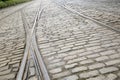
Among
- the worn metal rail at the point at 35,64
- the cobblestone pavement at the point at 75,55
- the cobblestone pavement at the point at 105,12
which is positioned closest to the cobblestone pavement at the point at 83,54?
the cobblestone pavement at the point at 75,55

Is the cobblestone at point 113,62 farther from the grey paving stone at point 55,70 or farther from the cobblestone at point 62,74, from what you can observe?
the grey paving stone at point 55,70

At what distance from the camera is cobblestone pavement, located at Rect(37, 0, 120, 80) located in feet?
10.0

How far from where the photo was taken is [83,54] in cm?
389

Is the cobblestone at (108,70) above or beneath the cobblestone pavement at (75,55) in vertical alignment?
beneath

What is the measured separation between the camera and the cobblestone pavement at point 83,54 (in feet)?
10.0

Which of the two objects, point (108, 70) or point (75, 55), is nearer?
point (108, 70)

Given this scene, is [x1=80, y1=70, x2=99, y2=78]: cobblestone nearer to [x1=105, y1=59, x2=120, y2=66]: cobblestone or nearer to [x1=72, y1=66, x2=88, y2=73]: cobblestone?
[x1=72, y1=66, x2=88, y2=73]: cobblestone

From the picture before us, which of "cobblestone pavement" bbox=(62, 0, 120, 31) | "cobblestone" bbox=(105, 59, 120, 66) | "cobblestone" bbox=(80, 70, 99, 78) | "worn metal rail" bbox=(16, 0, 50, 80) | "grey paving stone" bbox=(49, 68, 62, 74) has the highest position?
"cobblestone pavement" bbox=(62, 0, 120, 31)

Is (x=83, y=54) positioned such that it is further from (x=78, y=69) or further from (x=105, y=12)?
(x=105, y=12)

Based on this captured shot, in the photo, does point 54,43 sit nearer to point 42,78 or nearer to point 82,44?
point 82,44

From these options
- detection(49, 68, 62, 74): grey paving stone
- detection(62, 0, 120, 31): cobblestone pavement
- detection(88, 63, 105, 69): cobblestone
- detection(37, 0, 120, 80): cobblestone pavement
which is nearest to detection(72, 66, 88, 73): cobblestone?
detection(37, 0, 120, 80): cobblestone pavement

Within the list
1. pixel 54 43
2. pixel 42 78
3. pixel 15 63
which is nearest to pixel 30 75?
pixel 42 78

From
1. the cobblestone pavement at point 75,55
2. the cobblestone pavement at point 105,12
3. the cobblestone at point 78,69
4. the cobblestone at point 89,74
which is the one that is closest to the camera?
the cobblestone at point 89,74

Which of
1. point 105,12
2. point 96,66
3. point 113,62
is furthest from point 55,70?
point 105,12
